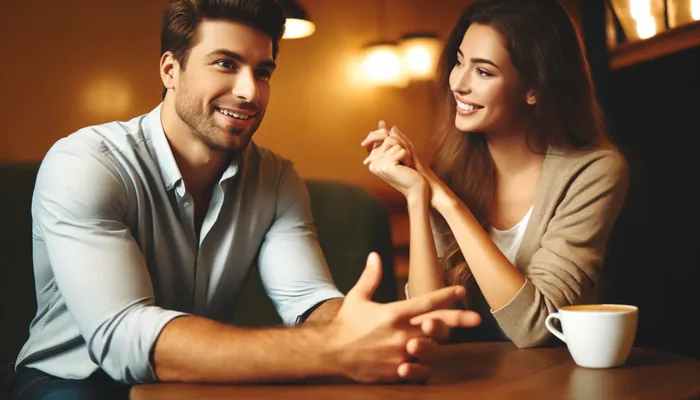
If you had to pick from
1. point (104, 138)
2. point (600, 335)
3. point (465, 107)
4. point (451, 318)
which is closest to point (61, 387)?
point (104, 138)

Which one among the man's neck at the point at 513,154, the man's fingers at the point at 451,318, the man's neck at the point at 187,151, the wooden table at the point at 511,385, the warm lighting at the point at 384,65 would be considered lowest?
the wooden table at the point at 511,385

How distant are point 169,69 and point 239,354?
60 cm

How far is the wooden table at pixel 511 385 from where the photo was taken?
0.76m

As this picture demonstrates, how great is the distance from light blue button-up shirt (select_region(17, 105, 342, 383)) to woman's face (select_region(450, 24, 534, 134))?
0.35 meters

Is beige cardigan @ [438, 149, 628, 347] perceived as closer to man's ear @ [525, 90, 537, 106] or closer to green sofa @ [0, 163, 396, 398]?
man's ear @ [525, 90, 537, 106]

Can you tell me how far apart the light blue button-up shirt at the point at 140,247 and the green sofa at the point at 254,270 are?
9 centimetres

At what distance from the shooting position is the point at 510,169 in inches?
55.6

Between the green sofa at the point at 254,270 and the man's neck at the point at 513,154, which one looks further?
the man's neck at the point at 513,154

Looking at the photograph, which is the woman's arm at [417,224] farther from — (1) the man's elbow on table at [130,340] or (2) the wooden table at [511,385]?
(1) the man's elbow on table at [130,340]

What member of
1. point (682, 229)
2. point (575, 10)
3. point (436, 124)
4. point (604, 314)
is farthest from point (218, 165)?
point (575, 10)

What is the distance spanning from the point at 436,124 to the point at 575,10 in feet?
2.48

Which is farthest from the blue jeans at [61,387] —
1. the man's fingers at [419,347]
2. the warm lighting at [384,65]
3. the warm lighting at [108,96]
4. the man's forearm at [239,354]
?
the warm lighting at [384,65]

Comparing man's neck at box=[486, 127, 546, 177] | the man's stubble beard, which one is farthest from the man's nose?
the man's stubble beard

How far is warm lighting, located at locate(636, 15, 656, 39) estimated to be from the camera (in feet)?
5.33
